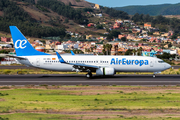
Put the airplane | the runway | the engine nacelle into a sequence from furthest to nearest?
the airplane
the engine nacelle
the runway

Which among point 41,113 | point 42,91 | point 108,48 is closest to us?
point 41,113

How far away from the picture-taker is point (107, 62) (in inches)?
1561

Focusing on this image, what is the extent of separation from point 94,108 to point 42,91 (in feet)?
28.4

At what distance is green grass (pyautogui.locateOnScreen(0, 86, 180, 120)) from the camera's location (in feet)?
56.7

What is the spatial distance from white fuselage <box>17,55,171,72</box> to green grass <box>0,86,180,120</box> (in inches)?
480

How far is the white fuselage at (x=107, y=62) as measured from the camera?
39.6 metres

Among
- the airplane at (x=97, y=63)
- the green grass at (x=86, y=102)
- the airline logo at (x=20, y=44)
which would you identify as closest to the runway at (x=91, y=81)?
the airplane at (x=97, y=63)

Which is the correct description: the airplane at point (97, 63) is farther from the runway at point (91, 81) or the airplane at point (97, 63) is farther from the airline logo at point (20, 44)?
the runway at point (91, 81)

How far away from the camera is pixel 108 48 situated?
119 m

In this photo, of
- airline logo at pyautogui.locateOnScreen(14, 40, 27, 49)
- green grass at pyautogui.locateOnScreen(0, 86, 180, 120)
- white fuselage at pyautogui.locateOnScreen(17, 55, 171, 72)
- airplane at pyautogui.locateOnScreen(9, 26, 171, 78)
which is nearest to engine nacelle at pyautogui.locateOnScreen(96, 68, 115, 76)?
airplane at pyautogui.locateOnScreen(9, 26, 171, 78)

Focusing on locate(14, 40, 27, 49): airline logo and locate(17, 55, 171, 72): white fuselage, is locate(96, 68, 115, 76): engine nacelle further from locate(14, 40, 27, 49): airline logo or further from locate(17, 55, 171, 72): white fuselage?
locate(14, 40, 27, 49): airline logo

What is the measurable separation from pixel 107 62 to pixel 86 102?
19116mm

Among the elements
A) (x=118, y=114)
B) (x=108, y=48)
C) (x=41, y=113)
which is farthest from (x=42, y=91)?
(x=108, y=48)

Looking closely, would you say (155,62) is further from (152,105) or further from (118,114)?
(118,114)
